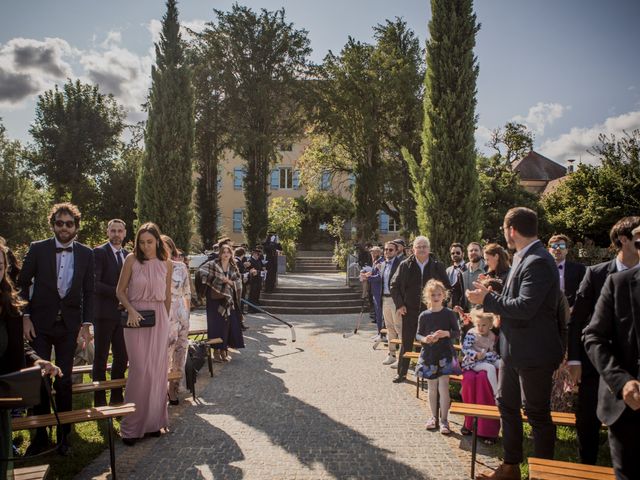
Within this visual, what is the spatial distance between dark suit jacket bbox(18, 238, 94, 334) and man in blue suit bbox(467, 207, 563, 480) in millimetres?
3861

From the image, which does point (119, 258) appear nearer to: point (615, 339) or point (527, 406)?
point (527, 406)

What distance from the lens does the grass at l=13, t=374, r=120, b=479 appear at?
14.2ft

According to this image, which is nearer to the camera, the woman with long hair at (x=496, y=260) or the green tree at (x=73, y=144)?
the woman with long hair at (x=496, y=260)

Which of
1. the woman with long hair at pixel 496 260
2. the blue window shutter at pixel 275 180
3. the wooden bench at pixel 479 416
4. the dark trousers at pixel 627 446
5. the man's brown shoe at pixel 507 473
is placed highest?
the blue window shutter at pixel 275 180

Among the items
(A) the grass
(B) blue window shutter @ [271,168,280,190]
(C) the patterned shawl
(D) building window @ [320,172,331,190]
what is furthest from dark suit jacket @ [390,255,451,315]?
(B) blue window shutter @ [271,168,280,190]

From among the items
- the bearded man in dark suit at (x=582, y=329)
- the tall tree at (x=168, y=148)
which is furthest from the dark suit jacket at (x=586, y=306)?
the tall tree at (x=168, y=148)

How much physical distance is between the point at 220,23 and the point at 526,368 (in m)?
27.3

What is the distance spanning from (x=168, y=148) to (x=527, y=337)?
16578mm

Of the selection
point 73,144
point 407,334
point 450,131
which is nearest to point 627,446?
point 407,334

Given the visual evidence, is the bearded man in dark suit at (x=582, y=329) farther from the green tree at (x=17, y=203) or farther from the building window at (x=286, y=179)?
the building window at (x=286, y=179)

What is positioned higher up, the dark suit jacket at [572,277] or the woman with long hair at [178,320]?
the dark suit jacket at [572,277]

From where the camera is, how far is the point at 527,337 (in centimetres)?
370

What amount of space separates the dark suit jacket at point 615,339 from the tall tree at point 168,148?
16775 mm

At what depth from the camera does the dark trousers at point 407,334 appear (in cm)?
766
